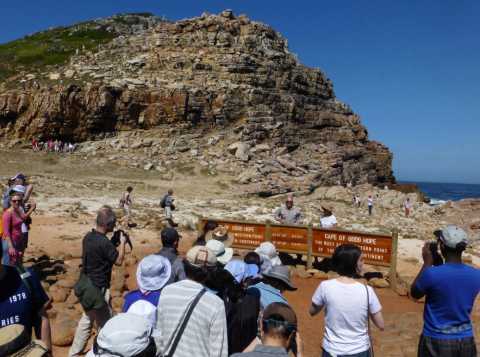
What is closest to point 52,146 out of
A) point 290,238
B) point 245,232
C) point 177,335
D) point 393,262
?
point 245,232

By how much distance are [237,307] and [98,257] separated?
7.42ft

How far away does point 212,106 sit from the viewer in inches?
1671

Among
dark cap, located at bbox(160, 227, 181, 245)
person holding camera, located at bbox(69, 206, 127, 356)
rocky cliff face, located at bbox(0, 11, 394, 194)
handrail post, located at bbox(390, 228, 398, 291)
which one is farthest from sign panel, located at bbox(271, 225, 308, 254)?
rocky cliff face, located at bbox(0, 11, 394, 194)

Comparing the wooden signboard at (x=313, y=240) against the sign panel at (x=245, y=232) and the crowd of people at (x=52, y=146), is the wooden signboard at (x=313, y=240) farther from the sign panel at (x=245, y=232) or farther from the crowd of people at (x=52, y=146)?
the crowd of people at (x=52, y=146)

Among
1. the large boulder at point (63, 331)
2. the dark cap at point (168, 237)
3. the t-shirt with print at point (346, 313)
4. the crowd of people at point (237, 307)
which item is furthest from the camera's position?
the large boulder at point (63, 331)

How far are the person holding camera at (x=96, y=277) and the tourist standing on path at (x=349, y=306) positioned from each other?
2630 millimetres

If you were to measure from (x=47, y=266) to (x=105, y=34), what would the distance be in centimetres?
8305

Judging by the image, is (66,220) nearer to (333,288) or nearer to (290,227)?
(290,227)

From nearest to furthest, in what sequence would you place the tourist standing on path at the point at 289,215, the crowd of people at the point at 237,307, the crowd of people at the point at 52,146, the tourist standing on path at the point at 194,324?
the crowd of people at the point at 237,307, the tourist standing on path at the point at 194,324, the tourist standing on path at the point at 289,215, the crowd of people at the point at 52,146

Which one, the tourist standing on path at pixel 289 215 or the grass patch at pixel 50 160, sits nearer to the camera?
the tourist standing on path at pixel 289 215

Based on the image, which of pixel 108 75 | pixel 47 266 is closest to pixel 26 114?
pixel 108 75

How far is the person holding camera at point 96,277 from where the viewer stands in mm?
4844

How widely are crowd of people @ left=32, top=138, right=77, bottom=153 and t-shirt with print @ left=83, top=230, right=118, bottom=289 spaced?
35427mm

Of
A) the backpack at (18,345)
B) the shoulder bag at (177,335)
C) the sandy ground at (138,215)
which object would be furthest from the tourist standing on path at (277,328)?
the sandy ground at (138,215)
